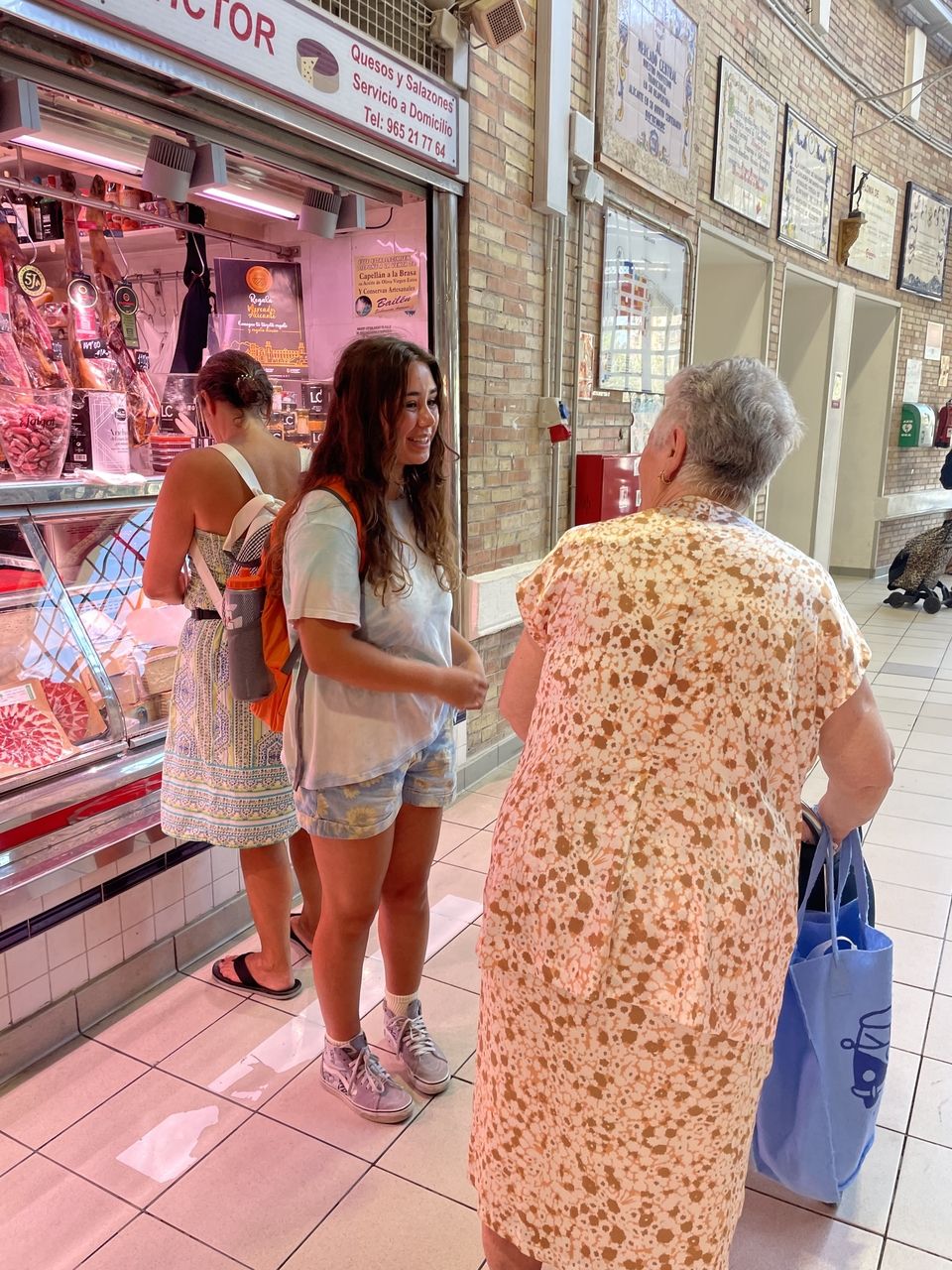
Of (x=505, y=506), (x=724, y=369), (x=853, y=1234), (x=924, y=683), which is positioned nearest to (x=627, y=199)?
(x=505, y=506)

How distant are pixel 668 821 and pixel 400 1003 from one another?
134 cm

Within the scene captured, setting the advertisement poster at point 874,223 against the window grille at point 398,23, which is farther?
the advertisement poster at point 874,223

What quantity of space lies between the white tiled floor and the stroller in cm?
629

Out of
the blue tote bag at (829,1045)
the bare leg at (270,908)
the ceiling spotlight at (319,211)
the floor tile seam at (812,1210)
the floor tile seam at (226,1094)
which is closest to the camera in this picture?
the blue tote bag at (829,1045)

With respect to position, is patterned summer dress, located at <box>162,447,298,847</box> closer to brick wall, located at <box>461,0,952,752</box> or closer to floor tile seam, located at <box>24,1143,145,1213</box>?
floor tile seam, located at <box>24,1143,145,1213</box>

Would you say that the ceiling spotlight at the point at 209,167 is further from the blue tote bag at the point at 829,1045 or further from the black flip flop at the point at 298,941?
the blue tote bag at the point at 829,1045

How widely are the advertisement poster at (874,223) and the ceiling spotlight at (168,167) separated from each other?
24.1 ft

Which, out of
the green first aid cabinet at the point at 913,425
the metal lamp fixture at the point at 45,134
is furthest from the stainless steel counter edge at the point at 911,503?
the metal lamp fixture at the point at 45,134

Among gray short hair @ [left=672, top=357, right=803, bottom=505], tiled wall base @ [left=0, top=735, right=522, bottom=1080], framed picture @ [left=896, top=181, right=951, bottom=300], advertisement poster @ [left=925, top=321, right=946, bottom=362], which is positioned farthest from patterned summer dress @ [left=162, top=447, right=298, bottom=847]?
advertisement poster @ [left=925, top=321, right=946, bottom=362]

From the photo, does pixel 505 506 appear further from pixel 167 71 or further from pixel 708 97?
pixel 708 97

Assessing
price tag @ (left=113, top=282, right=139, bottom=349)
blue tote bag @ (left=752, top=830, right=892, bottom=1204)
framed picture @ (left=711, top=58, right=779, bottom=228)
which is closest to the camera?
blue tote bag @ (left=752, top=830, right=892, bottom=1204)

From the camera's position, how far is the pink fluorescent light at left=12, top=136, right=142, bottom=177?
2586mm

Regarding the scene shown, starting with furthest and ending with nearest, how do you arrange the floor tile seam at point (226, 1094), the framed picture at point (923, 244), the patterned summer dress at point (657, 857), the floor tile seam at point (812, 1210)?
the framed picture at point (923, 244) → the floor tile seam at point (226, 1094) → the floor tile seam at point (812, 1210) → the patterned summer dress at point (657, 857)

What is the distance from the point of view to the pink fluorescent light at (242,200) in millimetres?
3003
